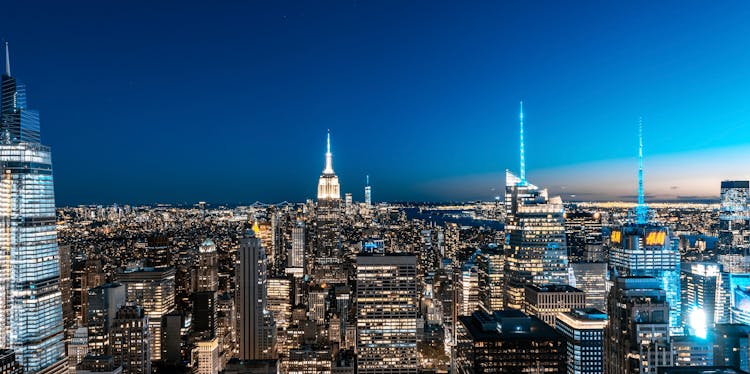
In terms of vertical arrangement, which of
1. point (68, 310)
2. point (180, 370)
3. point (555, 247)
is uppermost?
point (555, 247)

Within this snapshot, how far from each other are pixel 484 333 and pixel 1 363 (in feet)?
64.1

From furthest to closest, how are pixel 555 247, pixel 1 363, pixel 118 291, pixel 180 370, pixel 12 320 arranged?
1. pixel 555 247
2. pixel 118 291
3. pixel 180 370
4. pixel 12 320
5. pixel 1 363

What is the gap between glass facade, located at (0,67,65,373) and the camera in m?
30.0

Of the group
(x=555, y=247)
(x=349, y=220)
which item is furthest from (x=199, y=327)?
(x=349, y=220)

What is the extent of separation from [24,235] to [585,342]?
25.9m

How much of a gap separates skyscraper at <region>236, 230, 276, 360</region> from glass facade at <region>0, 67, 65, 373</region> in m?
18.8

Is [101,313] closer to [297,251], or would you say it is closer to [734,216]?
[297,251]

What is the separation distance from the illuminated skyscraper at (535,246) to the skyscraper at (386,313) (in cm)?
1329

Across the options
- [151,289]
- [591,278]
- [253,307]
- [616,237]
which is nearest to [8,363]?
[253,307]

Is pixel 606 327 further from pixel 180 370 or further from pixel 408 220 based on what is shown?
pixel 408 220

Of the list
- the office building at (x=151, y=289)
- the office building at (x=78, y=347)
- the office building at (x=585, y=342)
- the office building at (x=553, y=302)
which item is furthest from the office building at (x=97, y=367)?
the office building at (x=553, y=302)

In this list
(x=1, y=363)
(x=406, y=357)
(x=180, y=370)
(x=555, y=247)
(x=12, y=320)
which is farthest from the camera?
(x=555, y=247)

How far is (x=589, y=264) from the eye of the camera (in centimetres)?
5450

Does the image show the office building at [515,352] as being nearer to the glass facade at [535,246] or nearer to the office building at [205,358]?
the office building at [205,358]
